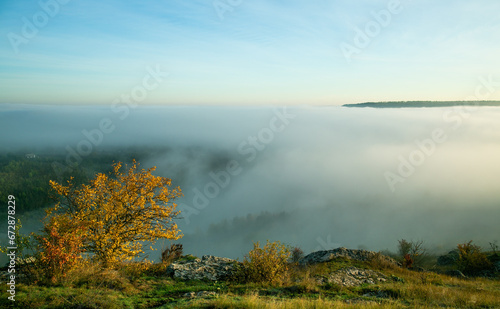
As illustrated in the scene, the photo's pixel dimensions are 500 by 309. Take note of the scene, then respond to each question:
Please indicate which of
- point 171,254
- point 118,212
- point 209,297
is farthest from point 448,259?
point 118,212

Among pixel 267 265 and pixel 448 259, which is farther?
pixel 448 259

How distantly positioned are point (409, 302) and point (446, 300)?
1.39 meters

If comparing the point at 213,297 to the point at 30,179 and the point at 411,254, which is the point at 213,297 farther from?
the point at 30,179

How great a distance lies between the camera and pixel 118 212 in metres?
16.5

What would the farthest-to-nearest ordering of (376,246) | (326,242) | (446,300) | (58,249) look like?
(326,242), (376,246), (58,249), (446,300)

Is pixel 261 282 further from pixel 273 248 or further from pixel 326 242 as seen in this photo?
pixel 326 242

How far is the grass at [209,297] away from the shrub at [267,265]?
71cm

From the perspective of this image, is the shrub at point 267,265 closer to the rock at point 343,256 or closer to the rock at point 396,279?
the rock at point 396,279

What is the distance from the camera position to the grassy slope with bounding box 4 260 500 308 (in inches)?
361

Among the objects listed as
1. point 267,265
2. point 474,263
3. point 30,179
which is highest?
point 30,179

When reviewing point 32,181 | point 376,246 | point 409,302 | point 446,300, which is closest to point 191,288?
point 409,302

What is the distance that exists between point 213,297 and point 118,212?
350 inches

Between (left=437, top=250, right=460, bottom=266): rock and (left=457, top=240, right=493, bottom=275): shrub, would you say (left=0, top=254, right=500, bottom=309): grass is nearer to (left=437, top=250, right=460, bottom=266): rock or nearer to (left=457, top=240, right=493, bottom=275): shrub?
(left=457, top=240, right=493, bottom=275): shrub

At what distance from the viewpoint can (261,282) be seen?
14.6 meters
